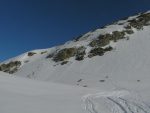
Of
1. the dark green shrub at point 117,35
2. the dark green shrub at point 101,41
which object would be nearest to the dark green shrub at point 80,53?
the dark green shrub at point 101,41

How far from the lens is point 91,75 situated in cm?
3030

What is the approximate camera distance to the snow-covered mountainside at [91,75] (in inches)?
488

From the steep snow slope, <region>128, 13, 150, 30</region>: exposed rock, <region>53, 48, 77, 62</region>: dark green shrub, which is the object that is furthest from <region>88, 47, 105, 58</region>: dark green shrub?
<region>128, 13, 150, 30</region>: exposed rock

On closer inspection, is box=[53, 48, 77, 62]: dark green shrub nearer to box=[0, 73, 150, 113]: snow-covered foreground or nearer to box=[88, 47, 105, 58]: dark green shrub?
box=[88, 47, 105, 58]: dark green shrub

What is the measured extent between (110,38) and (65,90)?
2555 centimetres

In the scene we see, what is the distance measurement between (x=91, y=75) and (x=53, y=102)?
18186 millimetres

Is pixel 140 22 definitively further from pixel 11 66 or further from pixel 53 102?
pixel 53 102

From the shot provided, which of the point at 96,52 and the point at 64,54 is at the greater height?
the point at 64,54

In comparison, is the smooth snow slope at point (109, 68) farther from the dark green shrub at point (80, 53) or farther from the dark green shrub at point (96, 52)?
the dark green shrub at point (96, 52)

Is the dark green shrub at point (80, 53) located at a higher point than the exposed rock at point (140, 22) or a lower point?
lower

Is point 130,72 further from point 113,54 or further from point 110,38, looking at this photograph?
point 110,38

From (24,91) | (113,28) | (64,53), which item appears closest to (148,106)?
(24,91)

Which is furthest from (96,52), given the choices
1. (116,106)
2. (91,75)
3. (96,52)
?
(116,106)

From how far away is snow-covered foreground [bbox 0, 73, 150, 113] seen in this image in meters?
11.0
